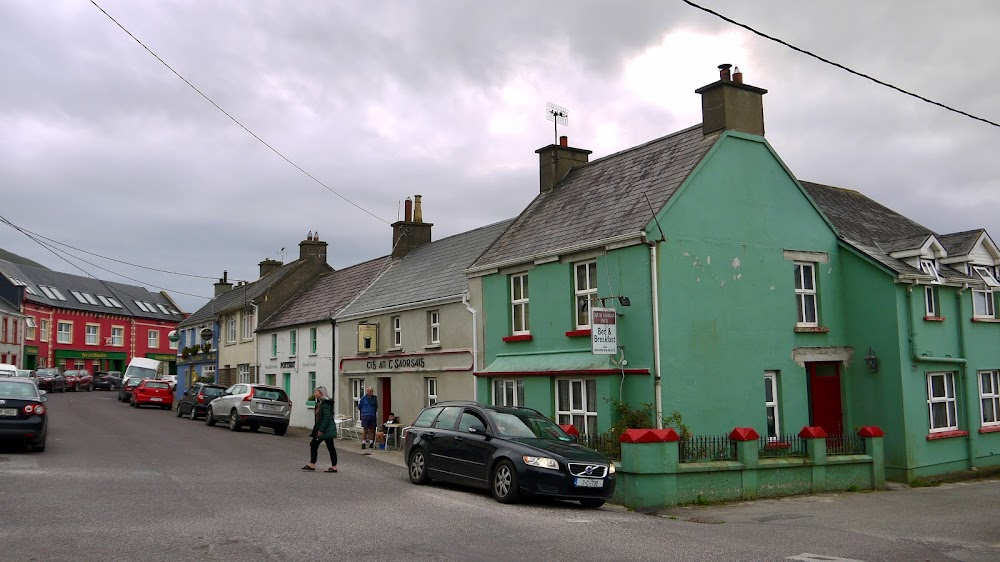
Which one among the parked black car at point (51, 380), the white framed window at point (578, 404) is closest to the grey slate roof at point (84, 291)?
the parked black car at point (51, 380)

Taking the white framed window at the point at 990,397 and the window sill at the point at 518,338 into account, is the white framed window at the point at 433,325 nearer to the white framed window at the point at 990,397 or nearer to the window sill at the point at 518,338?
the window sill at the point at 518,338

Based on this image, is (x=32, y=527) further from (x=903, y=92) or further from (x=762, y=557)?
(x=903, y=92)

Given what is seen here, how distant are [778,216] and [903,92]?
4913 millimetres

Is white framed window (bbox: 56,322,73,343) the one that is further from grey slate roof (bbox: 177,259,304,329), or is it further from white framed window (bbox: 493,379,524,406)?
white framed window (bbox: 493,379,524,406)

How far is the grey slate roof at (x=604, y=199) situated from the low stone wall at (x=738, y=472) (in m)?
4.67

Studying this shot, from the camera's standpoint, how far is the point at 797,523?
40.8 ft

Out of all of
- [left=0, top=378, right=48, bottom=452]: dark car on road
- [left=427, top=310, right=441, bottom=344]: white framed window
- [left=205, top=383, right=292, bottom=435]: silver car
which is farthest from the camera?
[left=205, top=383, right=292, bottom=435]: silver car

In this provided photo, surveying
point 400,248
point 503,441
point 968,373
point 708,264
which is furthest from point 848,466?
point 400,248

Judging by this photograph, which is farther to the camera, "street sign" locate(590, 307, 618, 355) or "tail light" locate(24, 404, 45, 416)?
"tail light" locate(24, 404, 45, 416)

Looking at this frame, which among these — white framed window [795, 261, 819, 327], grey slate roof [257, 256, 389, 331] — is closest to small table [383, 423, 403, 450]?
grey slate roof [257, 256, 389, 331]

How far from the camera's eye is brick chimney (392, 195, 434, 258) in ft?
108

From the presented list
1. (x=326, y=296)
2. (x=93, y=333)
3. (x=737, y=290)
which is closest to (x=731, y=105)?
(x=737, y=290)

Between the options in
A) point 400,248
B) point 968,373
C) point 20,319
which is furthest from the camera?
point 20,319

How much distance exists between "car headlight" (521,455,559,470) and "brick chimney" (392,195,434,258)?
68.7ft
